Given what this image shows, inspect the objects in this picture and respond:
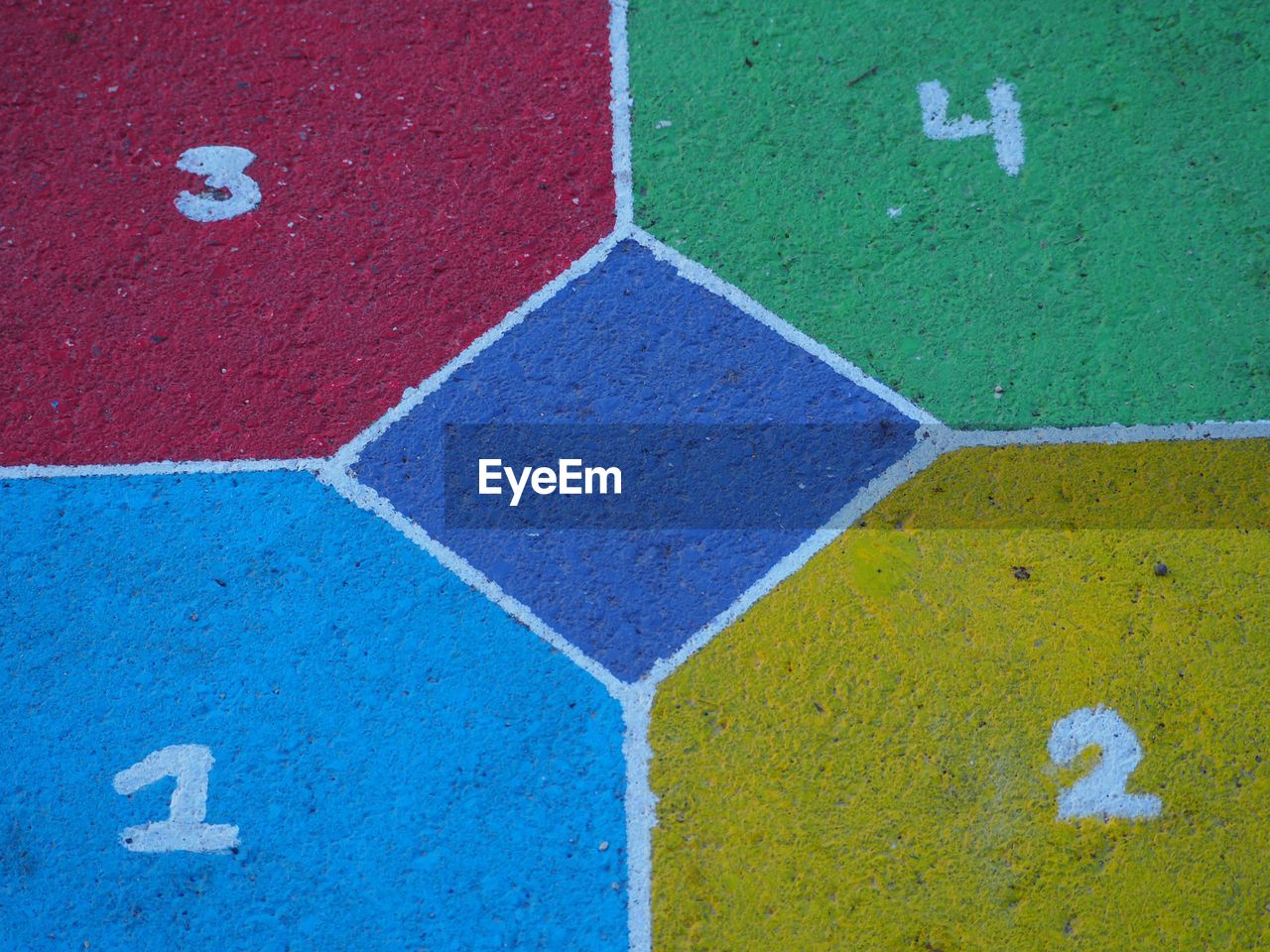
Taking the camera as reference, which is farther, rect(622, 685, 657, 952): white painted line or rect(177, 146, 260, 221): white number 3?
rect(177, 146, 260, 221): white number 3

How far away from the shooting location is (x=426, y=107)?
3.05 metres

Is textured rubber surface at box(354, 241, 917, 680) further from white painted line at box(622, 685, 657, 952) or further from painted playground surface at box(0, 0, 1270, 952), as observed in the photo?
white painted line at box(622, 685, 657, 952)

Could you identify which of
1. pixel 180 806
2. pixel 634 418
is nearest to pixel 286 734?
pixel 180 806

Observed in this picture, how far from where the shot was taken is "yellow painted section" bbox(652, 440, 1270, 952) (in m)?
2.46

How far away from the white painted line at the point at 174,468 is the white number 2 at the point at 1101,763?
7.77ft

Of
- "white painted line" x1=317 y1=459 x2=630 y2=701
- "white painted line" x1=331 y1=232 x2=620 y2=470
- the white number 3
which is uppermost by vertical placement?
the white number 3

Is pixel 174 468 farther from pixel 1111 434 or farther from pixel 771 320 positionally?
pixel 1111 434

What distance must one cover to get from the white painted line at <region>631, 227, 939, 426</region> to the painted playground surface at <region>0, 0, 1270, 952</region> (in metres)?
0.02

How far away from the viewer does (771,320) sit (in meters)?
2.89

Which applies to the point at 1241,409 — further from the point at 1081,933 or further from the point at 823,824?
the point at 823,824

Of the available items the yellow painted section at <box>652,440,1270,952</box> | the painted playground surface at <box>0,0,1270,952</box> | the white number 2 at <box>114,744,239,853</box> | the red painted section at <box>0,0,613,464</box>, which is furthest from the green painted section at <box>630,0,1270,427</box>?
the white number 2 at <box>114,744,239,853</box>

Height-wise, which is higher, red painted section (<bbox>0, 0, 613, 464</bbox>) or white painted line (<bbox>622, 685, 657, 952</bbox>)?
red painted section (<bbox>0, 0, 613, 464</bbox>)

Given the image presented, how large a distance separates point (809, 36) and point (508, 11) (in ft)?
3.46

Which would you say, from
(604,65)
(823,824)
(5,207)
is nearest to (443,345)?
(604,65)
